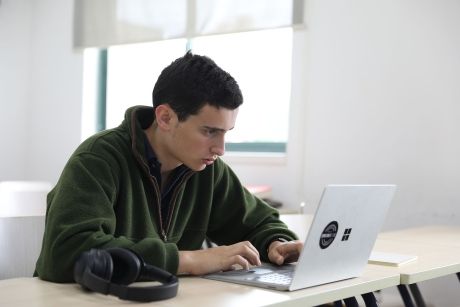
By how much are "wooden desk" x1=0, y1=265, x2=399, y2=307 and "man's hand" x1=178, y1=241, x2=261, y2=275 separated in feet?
0.08

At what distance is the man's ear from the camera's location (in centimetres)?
159

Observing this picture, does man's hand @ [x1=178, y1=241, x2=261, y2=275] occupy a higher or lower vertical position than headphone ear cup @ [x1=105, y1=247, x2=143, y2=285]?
lower

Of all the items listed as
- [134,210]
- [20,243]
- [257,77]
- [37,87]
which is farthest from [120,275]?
[37,87]

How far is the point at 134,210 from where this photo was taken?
62.6 inches

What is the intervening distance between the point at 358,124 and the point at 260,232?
1806mm

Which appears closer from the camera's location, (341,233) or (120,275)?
(120,275)

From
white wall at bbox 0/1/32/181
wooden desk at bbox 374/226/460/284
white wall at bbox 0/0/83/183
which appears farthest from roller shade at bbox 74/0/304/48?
wooden desk at bbox 374/226/460/284

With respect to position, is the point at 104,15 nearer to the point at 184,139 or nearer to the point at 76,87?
the point at 76,87

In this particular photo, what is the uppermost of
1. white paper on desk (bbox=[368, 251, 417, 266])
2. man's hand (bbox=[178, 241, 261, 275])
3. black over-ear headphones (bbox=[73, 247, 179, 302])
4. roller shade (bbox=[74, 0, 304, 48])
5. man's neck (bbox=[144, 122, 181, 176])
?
roller shade (bbox=[74, 0, 304, 48])

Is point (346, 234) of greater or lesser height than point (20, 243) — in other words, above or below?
above

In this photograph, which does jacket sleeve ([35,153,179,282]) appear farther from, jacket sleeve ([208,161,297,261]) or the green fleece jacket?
jacket sleeve ([208,161,297,261])

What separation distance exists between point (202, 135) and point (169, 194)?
22cm

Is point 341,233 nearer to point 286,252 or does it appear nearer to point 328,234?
point 328,234

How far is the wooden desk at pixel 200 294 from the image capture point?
1157 mm
